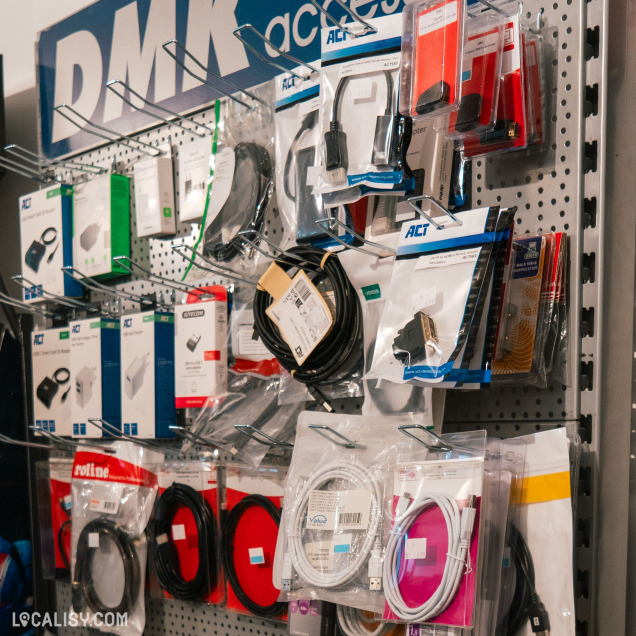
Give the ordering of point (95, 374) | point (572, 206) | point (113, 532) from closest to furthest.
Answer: point (572, 206), point (113, 532), point (95, 374)

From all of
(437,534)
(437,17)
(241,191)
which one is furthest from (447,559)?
(241,191)

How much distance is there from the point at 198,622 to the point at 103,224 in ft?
3.37

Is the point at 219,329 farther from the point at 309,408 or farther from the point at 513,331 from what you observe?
the point at 513,331

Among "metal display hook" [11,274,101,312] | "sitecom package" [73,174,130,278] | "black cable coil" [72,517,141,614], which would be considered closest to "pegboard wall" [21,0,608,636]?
"black cable coil" [72,517,141,614]

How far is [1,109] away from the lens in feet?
8.11

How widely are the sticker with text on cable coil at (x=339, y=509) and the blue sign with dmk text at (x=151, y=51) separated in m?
0.91


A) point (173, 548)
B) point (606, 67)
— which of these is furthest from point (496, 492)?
point (173, 548)

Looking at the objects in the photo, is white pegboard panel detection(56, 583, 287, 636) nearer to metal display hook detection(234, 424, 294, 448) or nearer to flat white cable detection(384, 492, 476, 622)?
metal display hook detection(234, 424, 294, 448)

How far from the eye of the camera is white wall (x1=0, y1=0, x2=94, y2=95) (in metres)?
2.69

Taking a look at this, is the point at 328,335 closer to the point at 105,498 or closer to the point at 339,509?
the point at 339,509

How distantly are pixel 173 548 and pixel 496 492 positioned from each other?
0.92m

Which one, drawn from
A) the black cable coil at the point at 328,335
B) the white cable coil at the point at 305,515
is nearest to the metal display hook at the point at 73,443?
the black cable coil at the point at 328,335

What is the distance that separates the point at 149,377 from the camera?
73.1 inches

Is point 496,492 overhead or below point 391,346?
below
